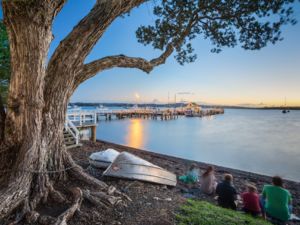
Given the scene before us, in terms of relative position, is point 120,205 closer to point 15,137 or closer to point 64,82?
point 15,137

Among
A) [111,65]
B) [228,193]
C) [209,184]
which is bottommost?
[209,184]

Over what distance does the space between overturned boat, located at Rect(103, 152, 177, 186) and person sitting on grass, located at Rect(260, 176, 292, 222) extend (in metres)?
2.56

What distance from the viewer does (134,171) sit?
4.77 meters

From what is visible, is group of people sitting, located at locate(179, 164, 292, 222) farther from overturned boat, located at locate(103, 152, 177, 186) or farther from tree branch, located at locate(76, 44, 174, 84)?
tree branch, located at locate(76, 44, 174, 84)

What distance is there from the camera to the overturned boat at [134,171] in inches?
182

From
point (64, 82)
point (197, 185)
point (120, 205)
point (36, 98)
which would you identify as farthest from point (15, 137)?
point (197, 185)

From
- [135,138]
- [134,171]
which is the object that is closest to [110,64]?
[134,171]

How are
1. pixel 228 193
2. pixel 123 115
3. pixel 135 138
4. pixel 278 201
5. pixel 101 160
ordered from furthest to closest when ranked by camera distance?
pixel 123 115
pixel 135 138
pixel 101 160
pixel 228 193
pixel 278 201

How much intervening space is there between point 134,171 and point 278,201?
10.6 ft

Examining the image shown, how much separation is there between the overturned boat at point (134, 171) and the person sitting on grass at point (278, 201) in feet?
8.41

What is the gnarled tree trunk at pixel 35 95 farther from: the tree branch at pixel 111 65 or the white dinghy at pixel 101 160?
the white dinghy at pixel 101 160

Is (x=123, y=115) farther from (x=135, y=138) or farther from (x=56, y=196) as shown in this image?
(x=56, y=196)

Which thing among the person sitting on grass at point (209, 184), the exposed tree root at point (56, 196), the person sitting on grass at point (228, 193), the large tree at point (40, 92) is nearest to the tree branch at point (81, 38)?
the large tree at point (40, 92)

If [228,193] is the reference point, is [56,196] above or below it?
above
